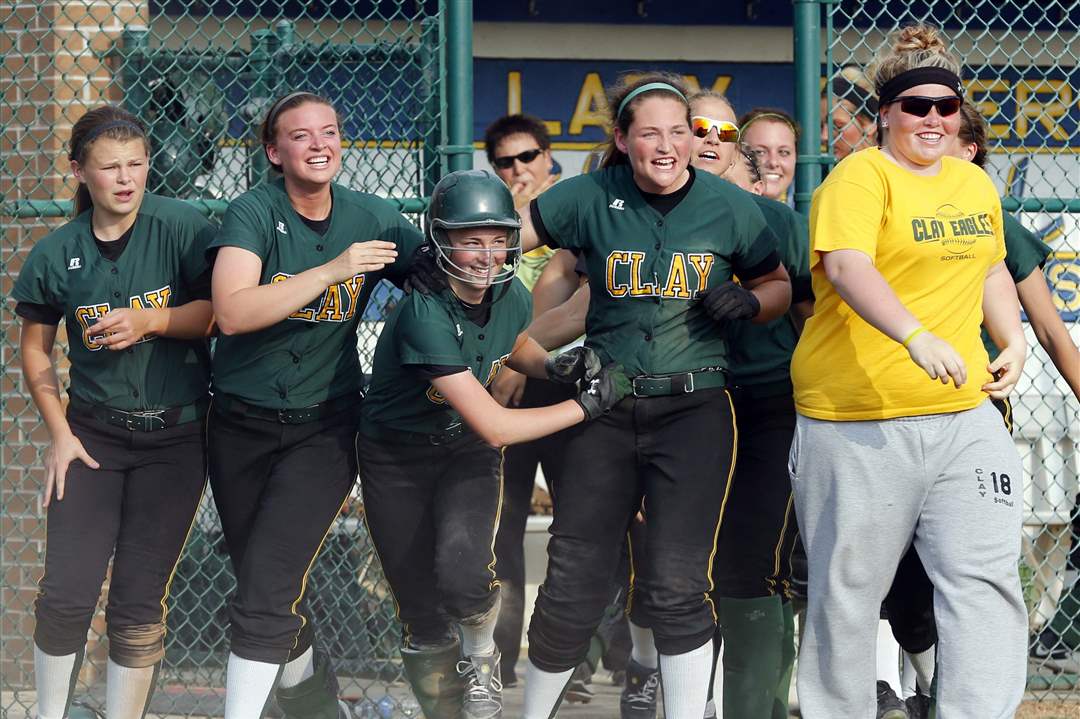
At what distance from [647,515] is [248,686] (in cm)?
123

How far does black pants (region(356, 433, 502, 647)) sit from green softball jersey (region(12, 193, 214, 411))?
0.62 metres

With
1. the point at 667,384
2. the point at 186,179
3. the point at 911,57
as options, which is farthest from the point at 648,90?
the point at 186,179

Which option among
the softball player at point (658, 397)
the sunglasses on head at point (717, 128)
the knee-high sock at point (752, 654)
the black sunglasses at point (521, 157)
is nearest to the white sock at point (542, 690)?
the softball player at point (658, 397)

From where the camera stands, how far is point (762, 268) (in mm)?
4023

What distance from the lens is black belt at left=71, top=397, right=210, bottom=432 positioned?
4044 millimetres

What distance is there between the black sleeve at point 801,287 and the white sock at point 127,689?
2.21m

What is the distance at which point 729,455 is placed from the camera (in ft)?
12.9

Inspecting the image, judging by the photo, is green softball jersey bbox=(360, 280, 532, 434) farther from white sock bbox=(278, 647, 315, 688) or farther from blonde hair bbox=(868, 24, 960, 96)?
blonde hair bbox=(868, 24, 960, 96)

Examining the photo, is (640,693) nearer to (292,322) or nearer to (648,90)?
(292,322)

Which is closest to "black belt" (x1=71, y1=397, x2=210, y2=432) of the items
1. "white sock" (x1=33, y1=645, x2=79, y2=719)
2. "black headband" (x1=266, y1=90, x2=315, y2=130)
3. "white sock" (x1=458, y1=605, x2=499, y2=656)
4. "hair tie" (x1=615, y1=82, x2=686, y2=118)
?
"white sock" (x1=33, y1=645, x2=79, y2=719)

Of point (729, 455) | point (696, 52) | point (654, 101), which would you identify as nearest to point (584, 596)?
point (729, 455)

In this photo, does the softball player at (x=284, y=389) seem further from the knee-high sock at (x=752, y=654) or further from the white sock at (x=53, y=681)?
the knee-high sock at (x=752, y=654)

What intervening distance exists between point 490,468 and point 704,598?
734mm

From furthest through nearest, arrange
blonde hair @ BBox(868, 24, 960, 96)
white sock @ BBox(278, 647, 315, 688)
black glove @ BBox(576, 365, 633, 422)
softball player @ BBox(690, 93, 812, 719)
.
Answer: white sock @ BBox(278, 647, 315, 688) → softball player @ BBox(690, 93, 812, 719) → black glove @ BBox(576, 365, 633, 422) → blonde hair @ BBox(868, 24, 960, 96)
